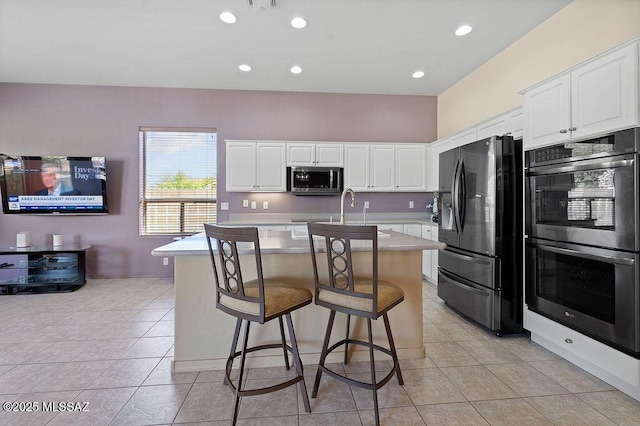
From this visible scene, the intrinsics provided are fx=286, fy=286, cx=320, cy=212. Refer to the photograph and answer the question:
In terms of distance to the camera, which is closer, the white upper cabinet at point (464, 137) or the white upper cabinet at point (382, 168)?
the white upper cabinet at point (464, 137)

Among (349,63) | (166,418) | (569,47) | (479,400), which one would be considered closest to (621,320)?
(479,400)

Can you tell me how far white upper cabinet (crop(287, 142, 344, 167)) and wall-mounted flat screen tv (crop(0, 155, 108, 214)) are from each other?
9.50ft

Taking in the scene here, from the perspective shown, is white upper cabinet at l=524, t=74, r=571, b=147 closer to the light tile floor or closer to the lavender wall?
the light tile floor

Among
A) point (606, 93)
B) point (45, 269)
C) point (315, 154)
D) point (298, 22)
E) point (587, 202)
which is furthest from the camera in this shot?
point (315, 154)

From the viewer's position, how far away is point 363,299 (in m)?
1.60

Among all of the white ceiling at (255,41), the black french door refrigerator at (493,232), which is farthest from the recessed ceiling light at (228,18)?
the black french door refrigerator at (493,232)

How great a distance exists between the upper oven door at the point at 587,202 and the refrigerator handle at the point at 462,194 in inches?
22.4

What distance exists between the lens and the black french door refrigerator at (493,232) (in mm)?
2586

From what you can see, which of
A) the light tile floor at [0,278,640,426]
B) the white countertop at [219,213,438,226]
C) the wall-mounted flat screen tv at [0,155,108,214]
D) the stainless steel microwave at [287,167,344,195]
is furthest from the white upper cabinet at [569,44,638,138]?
the wall-mounted flat screen tv at [0,155,108,214]

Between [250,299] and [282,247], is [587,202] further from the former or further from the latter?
[250,299]

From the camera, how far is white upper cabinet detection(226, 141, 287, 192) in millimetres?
4469

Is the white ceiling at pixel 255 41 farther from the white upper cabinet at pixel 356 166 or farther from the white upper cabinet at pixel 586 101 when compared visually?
Result: the white upper cabinet at pixel 586 101

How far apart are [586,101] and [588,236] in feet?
3.05

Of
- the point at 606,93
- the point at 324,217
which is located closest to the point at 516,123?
the point at 606,93
